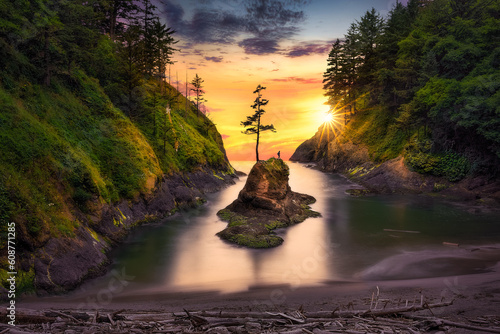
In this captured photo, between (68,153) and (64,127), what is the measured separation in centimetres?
393

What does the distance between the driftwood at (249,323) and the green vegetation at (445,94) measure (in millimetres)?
26961

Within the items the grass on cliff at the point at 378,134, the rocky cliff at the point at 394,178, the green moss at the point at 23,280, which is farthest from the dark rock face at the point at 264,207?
the grass on cliff at the point at 378,134

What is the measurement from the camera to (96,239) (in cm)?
1500

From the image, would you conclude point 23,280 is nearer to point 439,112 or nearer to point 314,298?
point 314,298

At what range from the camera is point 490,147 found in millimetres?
27766

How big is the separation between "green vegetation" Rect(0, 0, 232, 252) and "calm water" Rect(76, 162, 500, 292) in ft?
12.2

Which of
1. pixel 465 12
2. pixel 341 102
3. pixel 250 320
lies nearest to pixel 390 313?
pixel 250 320

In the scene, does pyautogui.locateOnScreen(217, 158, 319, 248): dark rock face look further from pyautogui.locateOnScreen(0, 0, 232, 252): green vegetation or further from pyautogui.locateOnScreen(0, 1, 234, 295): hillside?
pyautogui.locateOnScreen(0, 0, 232, 252): green vegetation

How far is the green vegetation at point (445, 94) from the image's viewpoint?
28.1m

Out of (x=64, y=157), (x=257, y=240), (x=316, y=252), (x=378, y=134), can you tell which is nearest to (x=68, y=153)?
(x=64, y=157)

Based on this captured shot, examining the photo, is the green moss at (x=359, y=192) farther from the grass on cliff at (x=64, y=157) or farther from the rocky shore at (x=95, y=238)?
the grass on cliff at (x=64, y=157)

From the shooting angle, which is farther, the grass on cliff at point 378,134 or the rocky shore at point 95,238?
the grass on cliff at point 378,134

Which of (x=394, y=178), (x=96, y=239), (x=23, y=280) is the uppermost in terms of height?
(x=394, y=178)

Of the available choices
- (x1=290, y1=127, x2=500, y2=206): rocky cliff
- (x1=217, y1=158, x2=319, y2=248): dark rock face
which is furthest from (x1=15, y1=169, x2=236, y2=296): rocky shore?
(x1=290, y1=127, x2=500, y2=206): rocky cliff
